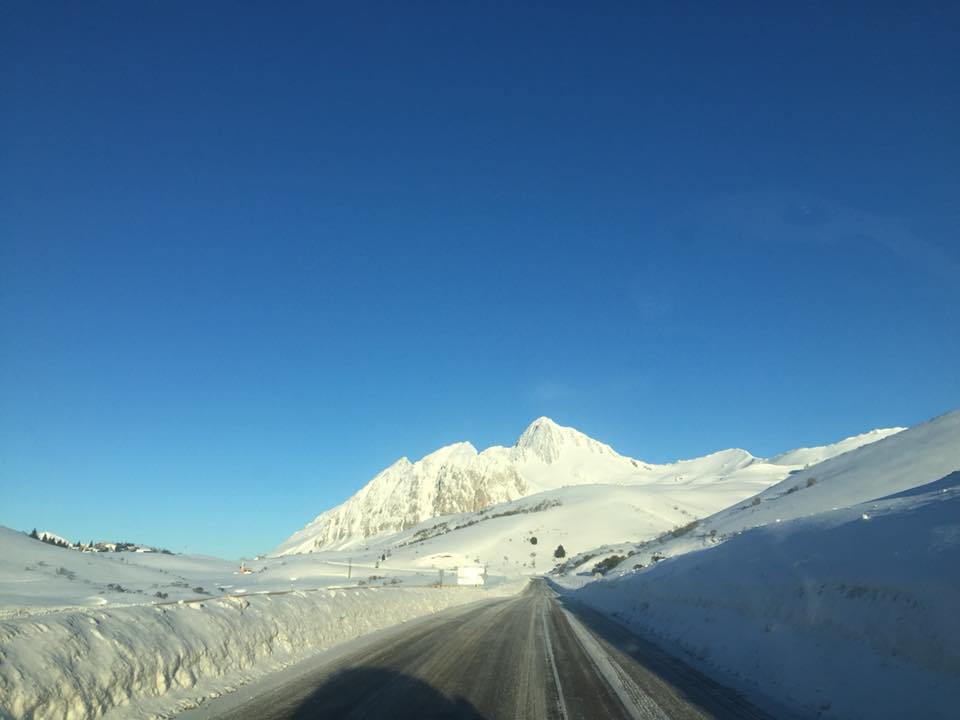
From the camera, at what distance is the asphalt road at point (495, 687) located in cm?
871

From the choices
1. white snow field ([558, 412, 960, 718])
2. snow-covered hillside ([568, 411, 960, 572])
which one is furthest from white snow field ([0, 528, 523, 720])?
snow-covered hillside ([568, 411, 960, 572])

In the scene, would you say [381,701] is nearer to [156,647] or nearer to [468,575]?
[156,647]

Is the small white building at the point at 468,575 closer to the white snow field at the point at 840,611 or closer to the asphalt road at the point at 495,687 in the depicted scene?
the white snow field at the point at 840,611

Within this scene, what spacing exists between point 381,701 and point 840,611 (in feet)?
27.3

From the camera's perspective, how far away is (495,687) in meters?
10.5

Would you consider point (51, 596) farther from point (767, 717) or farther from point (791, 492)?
point (791, 492)

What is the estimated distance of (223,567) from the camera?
315ft

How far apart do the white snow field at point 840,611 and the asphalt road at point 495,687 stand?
47.8 inches

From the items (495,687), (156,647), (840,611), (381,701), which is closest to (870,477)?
(840,611)

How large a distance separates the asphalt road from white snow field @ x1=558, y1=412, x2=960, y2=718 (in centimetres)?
121

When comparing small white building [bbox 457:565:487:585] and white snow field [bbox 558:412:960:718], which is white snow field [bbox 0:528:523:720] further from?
small white building [bbox 457:565:487:585]

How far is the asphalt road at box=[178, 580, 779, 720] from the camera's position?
871 centimetres

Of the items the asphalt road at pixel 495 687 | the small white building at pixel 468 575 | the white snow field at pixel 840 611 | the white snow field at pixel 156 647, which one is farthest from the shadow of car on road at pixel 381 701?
the small white building at pixel 468 575

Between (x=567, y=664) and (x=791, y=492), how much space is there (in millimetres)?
52629
